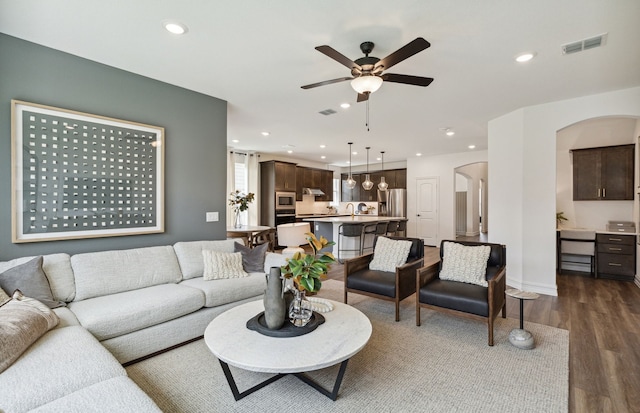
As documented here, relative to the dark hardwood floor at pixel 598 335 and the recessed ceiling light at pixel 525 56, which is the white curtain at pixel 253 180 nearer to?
the dark hardwood floor at pixel 598 335

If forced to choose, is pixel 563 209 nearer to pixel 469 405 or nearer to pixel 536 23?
pixel 536 23

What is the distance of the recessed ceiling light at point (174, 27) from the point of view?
236cm

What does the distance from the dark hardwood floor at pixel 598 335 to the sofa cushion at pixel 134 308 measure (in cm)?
291

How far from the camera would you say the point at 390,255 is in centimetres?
383

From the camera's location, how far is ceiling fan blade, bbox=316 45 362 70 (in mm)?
2178

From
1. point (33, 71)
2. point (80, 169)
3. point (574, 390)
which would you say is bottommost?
point (574, 390)

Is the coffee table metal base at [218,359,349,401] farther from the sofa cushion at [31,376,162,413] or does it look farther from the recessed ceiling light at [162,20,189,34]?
the recessed ceiling light at [162,20,189,34]

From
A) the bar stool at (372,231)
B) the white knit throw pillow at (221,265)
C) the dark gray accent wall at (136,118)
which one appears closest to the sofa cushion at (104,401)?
the white knit throw pillow at (221,265)

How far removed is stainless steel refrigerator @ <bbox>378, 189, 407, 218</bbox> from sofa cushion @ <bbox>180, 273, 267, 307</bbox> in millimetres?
7113

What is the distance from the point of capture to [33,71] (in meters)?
2.69

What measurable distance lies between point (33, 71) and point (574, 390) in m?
5.09

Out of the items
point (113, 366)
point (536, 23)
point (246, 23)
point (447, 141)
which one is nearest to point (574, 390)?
point (536, 23)

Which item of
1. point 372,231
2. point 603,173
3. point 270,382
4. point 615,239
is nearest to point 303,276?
point 270,382

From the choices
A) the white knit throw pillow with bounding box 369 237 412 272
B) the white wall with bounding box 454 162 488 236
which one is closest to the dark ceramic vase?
the white knit throw pillow with bounding box 369 237 412 272
